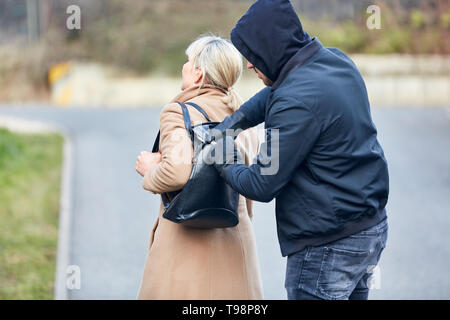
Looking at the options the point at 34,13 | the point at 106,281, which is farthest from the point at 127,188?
the point at 34,13

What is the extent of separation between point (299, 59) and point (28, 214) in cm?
583

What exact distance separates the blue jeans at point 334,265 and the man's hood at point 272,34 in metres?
0.74

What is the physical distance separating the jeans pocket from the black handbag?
18.1 inches

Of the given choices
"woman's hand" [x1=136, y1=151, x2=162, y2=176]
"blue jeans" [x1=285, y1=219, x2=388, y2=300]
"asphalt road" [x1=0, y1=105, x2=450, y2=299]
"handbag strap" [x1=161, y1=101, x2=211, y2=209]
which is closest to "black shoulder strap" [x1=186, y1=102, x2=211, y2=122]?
"handbag strap" [x1=161, y1=101, x2=211, y2=209]

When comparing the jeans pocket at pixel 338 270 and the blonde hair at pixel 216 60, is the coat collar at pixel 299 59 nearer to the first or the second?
the blonde hair at pixel 216 60

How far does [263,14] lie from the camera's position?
105 inches

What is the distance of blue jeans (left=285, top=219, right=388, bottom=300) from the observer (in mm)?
2734

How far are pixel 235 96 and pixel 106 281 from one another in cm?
318

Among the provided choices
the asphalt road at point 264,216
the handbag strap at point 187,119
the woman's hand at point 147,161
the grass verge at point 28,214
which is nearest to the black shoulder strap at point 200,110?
the handbag strap at point 187,119

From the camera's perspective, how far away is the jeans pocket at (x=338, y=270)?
274 cm

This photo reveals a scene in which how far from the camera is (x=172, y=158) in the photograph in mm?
2789

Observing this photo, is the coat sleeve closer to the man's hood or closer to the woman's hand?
the woman's hand

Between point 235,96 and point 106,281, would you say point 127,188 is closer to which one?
point 106,281
